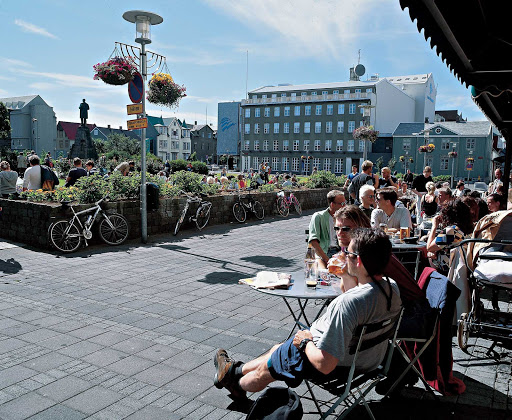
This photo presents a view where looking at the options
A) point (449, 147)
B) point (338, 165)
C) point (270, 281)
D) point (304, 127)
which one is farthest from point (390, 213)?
point (304, 127)

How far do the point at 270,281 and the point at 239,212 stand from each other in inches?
416

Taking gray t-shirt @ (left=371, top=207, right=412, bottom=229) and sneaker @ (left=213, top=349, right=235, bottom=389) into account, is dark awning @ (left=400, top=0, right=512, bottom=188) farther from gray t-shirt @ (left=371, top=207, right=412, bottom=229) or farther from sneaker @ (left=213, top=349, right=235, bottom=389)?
sneaker @ (left=213, top=349, right=235, bottom=389)

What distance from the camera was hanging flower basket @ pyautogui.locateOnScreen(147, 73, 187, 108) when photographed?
1009 centimetres

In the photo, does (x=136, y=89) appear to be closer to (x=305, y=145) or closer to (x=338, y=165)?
(x=338, y=165)

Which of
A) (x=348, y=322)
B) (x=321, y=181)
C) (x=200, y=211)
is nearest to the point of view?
(x=348, y=322)

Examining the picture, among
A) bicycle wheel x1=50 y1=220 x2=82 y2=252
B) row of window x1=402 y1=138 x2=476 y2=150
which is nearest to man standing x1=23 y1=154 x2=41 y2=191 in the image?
bicycle wheel x1=50 y1=220 x2=82 y2=252

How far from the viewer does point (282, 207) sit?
16.2 metres

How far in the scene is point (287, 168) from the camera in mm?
79375

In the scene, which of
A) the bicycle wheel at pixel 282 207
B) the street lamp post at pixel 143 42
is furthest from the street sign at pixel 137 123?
the bicycle wheel at pixel 282 207

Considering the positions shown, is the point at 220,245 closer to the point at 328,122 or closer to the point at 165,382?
the point at 165,382

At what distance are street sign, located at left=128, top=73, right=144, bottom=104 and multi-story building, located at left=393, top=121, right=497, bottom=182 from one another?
52529mm

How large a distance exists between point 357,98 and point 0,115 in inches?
1972

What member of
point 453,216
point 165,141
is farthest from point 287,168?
point 453,216

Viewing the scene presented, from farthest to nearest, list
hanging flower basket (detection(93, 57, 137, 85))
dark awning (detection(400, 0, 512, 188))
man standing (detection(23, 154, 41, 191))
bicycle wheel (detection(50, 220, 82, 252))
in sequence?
man standing (detection(23, 154, 41, 191)) < hanging flower basket (detection(93, 57, 137, 85)) < bicycle wheel (detection(50, 220, 82, 252)) < dark awning (detection(400, 0, 512, 188))
